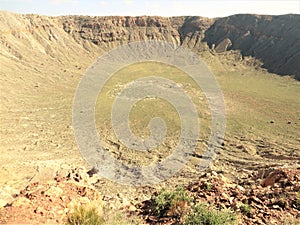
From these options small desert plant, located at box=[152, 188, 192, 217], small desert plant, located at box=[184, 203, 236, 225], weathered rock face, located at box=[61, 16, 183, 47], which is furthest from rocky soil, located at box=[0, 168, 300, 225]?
weathered rock face, located at box=[61, 16, 183, 47]

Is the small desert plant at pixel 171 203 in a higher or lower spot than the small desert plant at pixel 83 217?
lower

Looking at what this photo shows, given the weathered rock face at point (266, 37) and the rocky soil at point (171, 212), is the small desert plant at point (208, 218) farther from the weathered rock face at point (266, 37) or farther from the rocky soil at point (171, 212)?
the weathered rock face at point (266, 37)

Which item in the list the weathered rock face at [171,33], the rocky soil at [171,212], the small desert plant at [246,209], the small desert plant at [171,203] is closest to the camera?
the rocky soil at [171,212]

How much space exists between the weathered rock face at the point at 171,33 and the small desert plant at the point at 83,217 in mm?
73141

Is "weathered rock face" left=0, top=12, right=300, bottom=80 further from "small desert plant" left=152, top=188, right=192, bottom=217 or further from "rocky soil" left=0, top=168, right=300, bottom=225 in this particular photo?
"small desert plant" left=152, top=188, right=192, bottom=217

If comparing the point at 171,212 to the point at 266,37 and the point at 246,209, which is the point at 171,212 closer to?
the point at 246,209

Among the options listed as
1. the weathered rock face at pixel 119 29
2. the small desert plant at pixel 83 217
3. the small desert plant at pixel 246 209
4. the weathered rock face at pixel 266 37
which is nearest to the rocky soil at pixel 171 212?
the small desert plant at pixel 246 209

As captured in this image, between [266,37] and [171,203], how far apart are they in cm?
9524

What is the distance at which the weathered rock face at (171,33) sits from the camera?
275 ft

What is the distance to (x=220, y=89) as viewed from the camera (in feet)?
205

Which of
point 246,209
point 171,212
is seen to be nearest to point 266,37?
point 246,209

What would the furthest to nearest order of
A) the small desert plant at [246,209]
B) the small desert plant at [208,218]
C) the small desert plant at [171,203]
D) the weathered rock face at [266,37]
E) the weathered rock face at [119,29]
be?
the weathered rock face at [119,29], the weathered rock face at [266,37], the small desert plant at [171,203], the small desert plant at [246,209], the small desert plant at [208,218]

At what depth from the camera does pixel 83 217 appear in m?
7.46

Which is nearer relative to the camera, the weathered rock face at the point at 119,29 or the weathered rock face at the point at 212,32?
the weathered rock face at the point at 212,32
